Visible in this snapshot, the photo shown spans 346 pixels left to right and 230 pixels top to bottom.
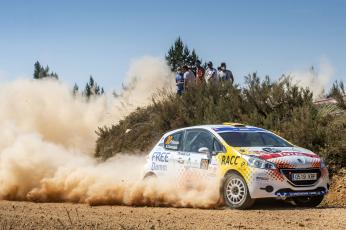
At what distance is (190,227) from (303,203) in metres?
4.00

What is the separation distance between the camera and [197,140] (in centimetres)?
1227

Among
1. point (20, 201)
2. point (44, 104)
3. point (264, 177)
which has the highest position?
point (44, 104)

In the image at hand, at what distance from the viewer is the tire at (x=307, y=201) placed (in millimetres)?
11539

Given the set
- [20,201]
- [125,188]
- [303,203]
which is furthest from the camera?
[20,201]

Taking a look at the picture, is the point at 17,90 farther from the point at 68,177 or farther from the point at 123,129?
the point at 68,177

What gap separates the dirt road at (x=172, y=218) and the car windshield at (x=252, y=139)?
4.21ft

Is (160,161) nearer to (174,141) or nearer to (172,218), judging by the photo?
(174,141)

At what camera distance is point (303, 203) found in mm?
11727

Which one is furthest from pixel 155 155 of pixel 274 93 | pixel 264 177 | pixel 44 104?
pixel 44 104

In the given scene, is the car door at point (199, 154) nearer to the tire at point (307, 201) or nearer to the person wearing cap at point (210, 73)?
the tire at point (307, 201)

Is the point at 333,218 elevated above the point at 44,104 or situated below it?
below

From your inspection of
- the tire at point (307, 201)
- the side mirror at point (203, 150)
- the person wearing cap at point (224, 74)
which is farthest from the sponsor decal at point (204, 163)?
the person wearing cap at point (224, 74)

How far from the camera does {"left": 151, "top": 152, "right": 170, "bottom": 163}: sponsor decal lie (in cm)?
1256

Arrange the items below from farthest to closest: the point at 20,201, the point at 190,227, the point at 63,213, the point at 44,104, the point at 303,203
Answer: the point at 44,104 → the point at 20,201 → the point at 303,203 → the point at 63,213 → the point at 190,227
